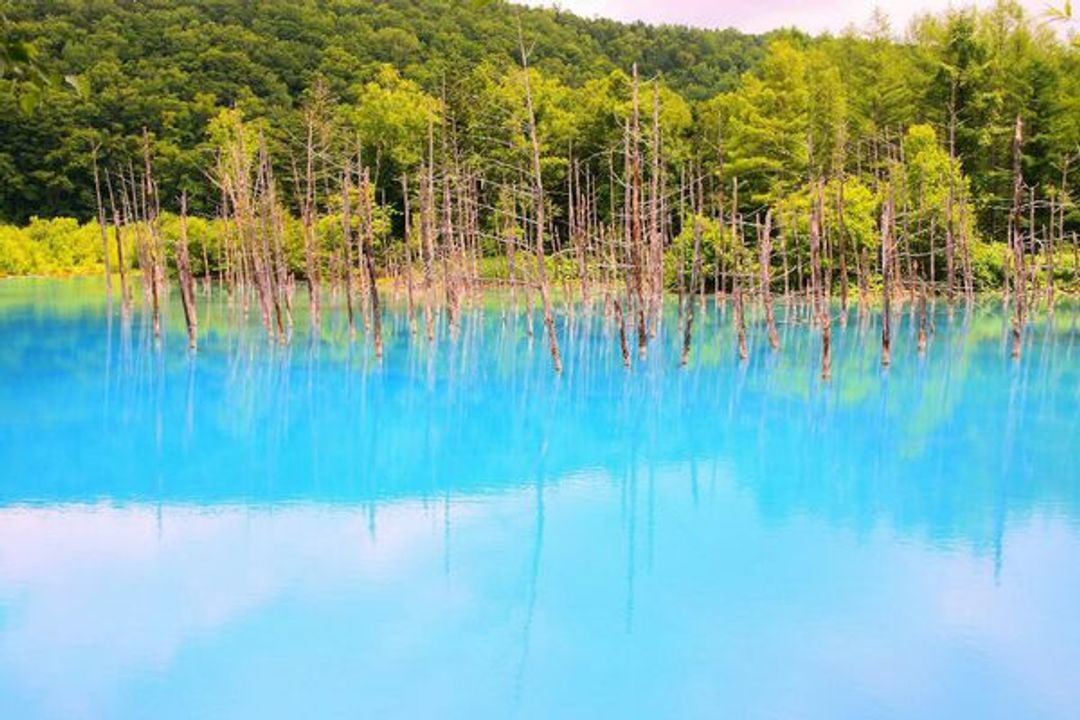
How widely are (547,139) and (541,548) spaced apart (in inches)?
1590

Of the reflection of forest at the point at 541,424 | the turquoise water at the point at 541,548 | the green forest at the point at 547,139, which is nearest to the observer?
the turquoise water at the point at 541,548

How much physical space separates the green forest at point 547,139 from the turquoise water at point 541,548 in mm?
4445

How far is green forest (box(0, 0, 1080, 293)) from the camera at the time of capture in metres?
27.5

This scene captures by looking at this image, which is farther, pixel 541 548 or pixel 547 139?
pixel 547 139

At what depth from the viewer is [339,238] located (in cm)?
3947

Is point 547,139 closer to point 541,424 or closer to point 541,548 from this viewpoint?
point 541,424

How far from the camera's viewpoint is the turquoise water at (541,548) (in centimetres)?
648

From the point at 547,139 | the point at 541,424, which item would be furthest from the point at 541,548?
the point at 547,139

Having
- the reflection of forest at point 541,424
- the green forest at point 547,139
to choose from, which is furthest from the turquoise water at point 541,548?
the green forest at point 547,139

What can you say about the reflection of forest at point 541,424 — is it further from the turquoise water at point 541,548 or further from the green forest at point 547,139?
the green forest at point 547,139

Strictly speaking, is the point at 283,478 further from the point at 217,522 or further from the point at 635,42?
the point at 635,42

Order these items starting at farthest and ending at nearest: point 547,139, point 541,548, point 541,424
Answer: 1. point 547,139
2. point 541,424
3. point 541,548

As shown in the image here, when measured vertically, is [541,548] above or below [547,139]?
below

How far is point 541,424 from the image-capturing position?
15.2m
